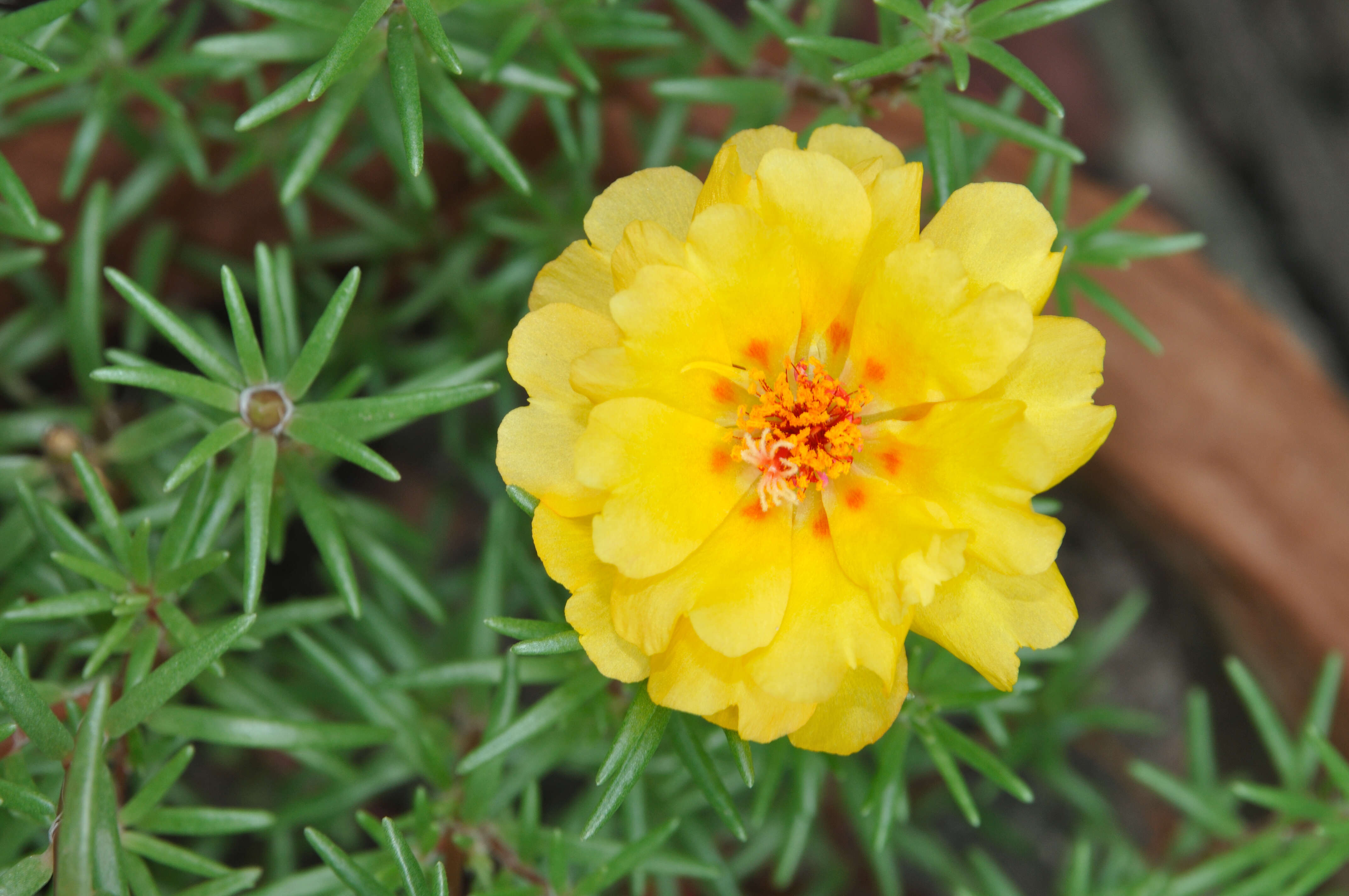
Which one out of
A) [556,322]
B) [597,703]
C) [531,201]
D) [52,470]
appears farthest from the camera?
[531,201]

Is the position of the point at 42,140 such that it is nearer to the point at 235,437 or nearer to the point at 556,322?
the point at 235,437

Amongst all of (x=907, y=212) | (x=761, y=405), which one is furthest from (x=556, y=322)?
(x=907, y=212)

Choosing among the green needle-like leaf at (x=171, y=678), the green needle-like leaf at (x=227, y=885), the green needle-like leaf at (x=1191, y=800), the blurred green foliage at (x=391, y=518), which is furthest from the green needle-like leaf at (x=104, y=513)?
the green needle-like leaf at (x=1191, y=800)

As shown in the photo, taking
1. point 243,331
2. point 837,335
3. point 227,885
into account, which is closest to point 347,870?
point 227,885

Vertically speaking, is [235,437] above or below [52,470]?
above

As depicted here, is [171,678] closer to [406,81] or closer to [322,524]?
[322,524]

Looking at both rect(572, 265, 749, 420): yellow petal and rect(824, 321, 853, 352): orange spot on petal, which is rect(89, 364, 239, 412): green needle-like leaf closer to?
rect(572, 265, 749, 420): yellow petal
